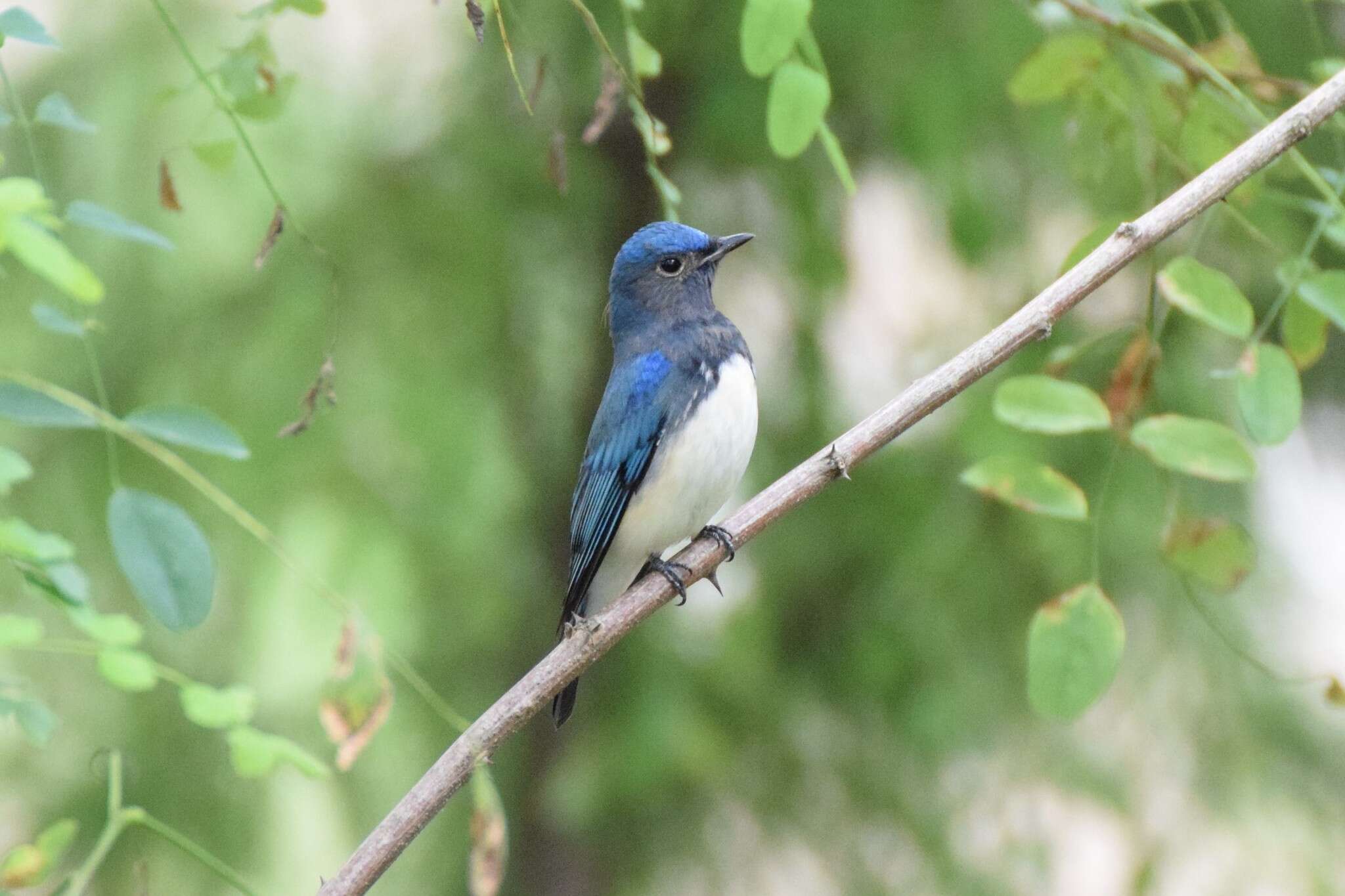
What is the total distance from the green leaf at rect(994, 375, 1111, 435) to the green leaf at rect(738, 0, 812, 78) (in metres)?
0.59

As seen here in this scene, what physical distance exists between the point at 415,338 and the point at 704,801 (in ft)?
4.72

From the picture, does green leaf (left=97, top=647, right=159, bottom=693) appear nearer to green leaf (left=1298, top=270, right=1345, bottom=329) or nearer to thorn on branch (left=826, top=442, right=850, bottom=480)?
thorn on branch (left=826, top=442, right=850, bottom=480)

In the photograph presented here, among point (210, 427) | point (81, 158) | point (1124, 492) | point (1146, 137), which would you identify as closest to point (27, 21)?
point (210, 427)

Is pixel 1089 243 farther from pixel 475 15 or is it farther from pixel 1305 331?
pixel 475 15

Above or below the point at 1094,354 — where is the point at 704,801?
below

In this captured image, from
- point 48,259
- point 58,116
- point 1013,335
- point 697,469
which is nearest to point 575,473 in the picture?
point 697,469

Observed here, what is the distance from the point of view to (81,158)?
2.92 meters

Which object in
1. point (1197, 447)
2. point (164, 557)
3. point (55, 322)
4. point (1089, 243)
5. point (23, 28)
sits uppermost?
point (23, 28)

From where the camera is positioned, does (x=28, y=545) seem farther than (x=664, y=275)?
No

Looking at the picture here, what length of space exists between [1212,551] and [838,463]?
0.69 m

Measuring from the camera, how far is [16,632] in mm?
1550

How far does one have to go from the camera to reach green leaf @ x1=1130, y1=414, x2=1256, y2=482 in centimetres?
189

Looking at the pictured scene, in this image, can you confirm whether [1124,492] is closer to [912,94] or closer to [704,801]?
[912,94]

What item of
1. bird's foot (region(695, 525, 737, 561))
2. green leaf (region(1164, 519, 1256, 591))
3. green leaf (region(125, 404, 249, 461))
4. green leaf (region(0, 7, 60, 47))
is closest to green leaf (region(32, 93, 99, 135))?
green leaf (region(0, 7, 60, 47))
